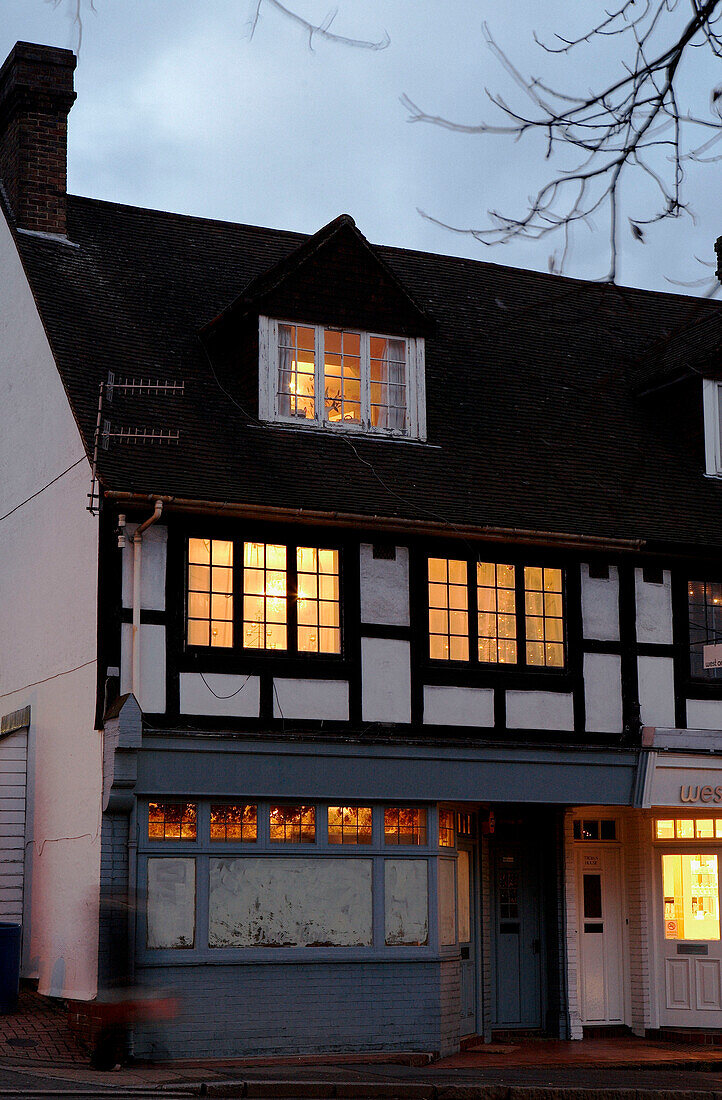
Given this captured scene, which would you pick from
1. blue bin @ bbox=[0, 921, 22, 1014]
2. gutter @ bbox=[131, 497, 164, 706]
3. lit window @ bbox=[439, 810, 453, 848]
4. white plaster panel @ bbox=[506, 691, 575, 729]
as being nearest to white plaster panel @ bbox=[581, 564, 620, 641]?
white plaster panel @ bbox=[506, 691, 575, 729]

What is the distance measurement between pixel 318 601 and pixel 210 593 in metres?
1.26

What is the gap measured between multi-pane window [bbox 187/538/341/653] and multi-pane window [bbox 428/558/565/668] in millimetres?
1302

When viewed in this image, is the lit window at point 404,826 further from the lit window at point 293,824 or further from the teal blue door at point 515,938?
the teal blue door at point 515,938

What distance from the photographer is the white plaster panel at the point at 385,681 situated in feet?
53.6

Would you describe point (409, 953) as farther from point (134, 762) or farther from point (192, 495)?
point (192, 495)

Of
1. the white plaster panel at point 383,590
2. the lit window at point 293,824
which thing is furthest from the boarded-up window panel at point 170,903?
the white plaster panel at point 383,590

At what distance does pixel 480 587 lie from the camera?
1727 cm

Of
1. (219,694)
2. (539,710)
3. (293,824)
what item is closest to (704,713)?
(539,710)

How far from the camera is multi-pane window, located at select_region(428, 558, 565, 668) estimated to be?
55.7 feet

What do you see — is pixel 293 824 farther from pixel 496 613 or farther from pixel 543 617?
pixel 543 617

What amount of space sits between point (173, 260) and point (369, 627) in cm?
630

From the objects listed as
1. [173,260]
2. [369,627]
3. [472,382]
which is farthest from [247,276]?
[369,627]

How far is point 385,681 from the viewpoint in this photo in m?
16.5

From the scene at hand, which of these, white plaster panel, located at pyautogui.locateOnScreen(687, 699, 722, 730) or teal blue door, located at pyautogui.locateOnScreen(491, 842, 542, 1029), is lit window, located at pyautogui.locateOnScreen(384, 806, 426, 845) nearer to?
teal blue door, located at pyautogui.locateOnScreen(491, 842, 542, 1029)
